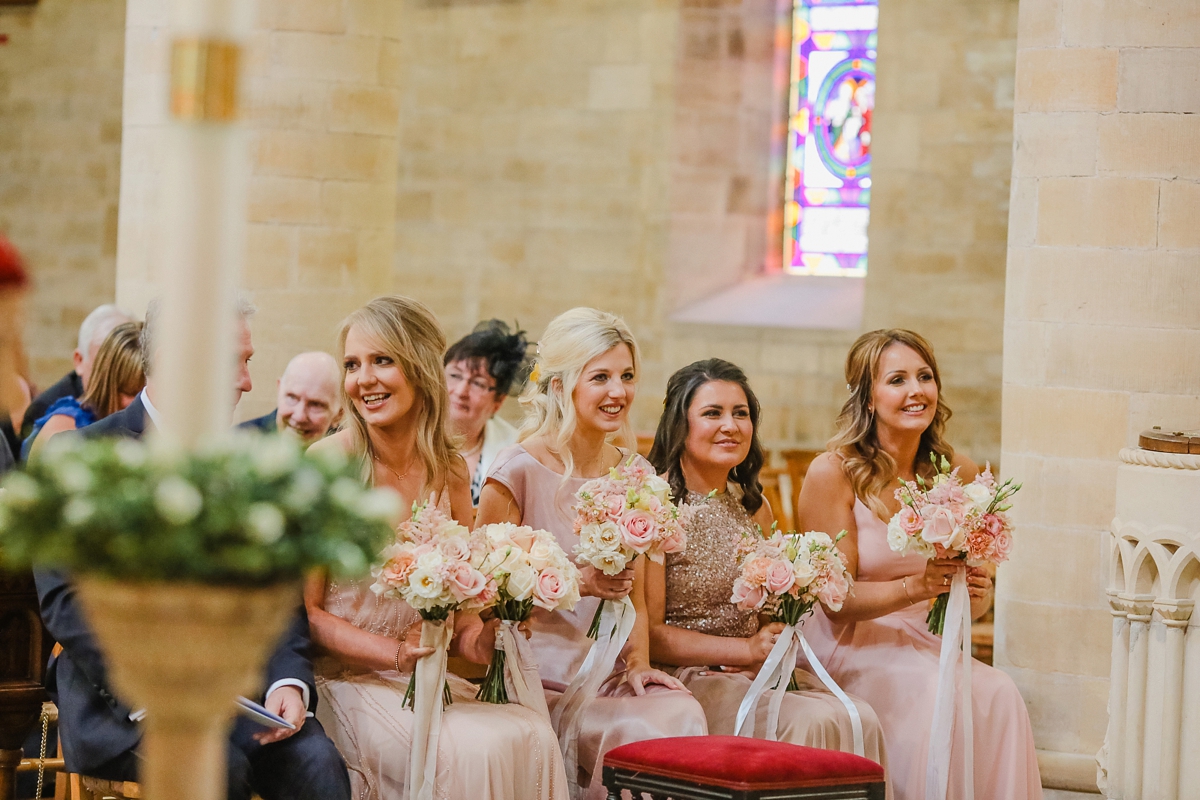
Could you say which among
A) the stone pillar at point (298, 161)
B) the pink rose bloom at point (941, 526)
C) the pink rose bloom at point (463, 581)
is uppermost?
the stone pillar at point (298, 161)

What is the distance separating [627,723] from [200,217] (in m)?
2.79

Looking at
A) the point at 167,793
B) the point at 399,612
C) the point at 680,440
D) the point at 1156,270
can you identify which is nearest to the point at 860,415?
the point at 680,440

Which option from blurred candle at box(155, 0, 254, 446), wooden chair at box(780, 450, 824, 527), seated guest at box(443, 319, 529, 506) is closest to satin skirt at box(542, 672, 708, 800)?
seated guest at box(443, 319, 529, 506)

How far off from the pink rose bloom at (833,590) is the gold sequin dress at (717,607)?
298 millimetres

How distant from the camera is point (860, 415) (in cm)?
475

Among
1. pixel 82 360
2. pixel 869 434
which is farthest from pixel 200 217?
pixel 82 360

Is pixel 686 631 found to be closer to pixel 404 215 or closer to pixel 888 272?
pixel 888 272

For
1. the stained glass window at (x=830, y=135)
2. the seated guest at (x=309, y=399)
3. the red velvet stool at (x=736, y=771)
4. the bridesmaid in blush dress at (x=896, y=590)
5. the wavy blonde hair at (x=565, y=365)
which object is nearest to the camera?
the red velvet stool at (x=736, y=771)

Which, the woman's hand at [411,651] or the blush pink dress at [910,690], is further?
the blush pink dress at [910,690]

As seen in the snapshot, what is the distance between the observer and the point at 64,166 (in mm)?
11297

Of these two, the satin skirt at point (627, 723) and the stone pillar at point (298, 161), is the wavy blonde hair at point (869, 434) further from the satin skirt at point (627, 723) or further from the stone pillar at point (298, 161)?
the stone pillar at point (298, 161)

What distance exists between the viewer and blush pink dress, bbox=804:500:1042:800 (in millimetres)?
4246

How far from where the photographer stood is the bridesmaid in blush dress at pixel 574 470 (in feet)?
13.7

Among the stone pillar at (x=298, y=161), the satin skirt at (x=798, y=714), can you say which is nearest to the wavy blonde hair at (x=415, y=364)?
the satin skirt at (x=798, y=714)
